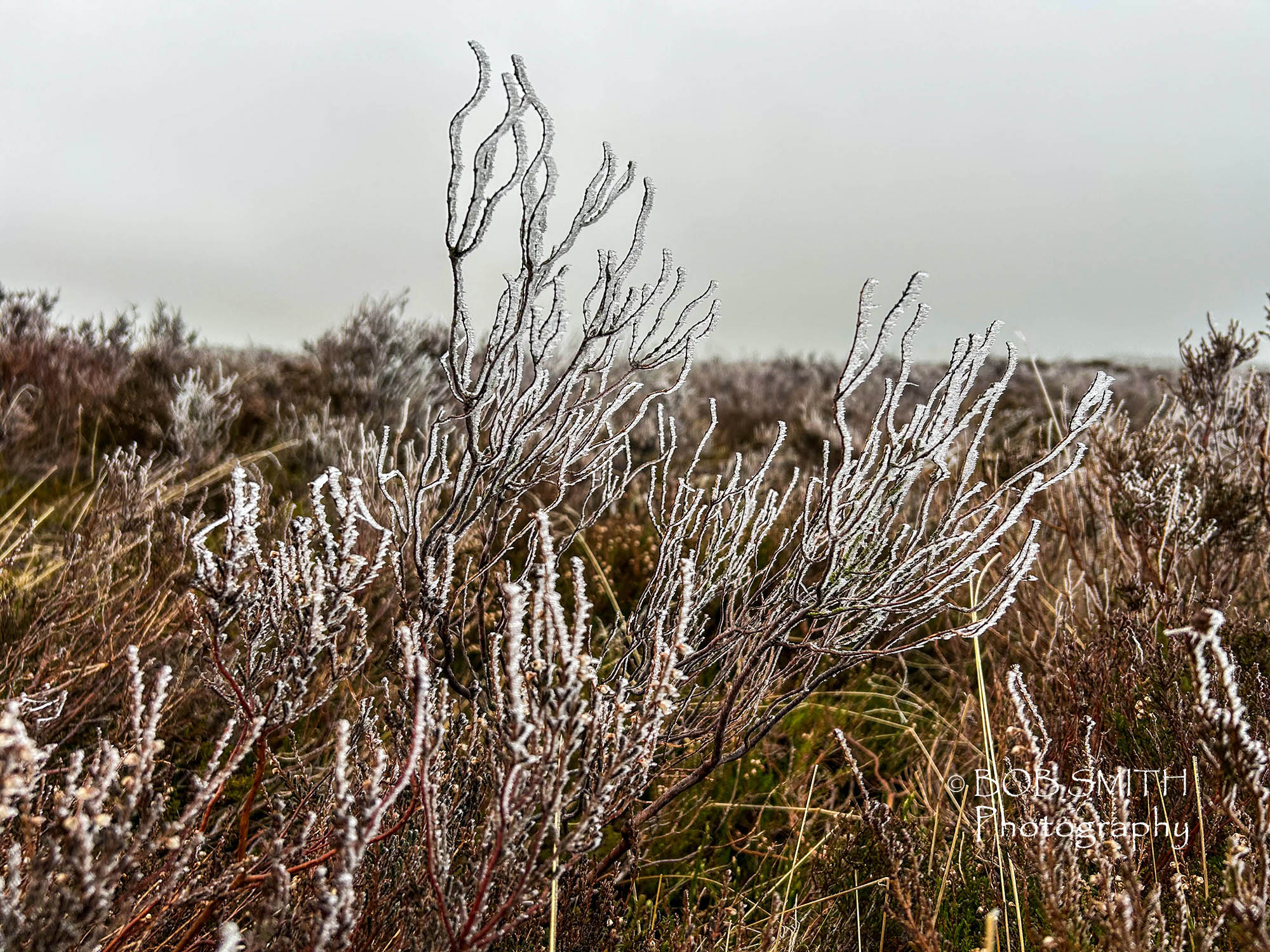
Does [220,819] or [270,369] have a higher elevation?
[270,369]

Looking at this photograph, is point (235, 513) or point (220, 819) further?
point (220, 819)

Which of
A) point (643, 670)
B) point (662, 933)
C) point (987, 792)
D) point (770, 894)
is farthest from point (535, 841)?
point (987, 792)

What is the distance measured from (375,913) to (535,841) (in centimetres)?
70

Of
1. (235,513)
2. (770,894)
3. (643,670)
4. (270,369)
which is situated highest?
(270,369)

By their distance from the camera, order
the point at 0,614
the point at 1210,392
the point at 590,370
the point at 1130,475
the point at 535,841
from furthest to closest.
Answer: the point at 1210,392, the point at 1130,475, the point at 0,614, the point at 590,370, the point at 535,841

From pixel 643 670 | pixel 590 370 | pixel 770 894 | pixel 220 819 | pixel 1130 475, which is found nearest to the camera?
pixel 220 819

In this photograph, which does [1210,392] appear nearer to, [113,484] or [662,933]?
[662,933]

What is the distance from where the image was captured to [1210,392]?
3873mm

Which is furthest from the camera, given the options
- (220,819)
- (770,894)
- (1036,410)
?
(1036,410)

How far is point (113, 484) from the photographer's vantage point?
329cm

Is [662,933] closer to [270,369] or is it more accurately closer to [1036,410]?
[270,369]

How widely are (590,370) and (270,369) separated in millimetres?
10230

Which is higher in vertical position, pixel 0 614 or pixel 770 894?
pixel 0 614

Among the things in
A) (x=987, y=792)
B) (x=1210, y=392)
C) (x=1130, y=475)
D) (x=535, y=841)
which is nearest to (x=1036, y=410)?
(x=1210, y=392)
